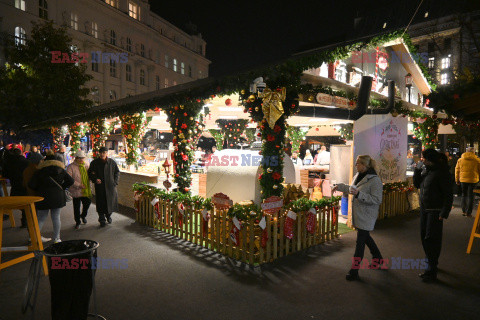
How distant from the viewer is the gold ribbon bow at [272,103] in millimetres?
5511

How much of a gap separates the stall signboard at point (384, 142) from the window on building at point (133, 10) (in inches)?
1491

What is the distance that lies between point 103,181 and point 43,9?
28.5m

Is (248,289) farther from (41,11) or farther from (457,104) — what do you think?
(41,11)

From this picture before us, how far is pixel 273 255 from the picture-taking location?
534 cm

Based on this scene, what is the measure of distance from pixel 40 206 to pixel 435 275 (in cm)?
688

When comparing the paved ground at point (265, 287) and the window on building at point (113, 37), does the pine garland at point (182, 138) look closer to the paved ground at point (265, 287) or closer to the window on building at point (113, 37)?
the paved ground at point (265, 287)

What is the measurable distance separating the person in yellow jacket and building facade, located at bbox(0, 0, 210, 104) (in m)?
23.4

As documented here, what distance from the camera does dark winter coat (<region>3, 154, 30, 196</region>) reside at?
745 cm

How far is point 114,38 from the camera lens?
35.4 meters

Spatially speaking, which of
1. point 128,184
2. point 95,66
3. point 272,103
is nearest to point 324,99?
point 272,103

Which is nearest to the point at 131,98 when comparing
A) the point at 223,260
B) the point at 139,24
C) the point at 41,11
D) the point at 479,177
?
the point at 223,260

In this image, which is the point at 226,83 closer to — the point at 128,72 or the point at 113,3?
the point at 128,72

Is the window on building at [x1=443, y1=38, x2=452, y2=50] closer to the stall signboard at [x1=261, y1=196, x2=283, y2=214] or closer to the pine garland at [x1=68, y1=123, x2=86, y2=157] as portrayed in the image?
the pine garland at [x1=68, y1=123, x2=86, y2=157]

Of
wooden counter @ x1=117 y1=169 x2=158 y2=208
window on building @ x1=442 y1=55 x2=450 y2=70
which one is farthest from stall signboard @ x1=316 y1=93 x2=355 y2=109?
window on building @ x1=442 y1=55 x2=450 y2=70
